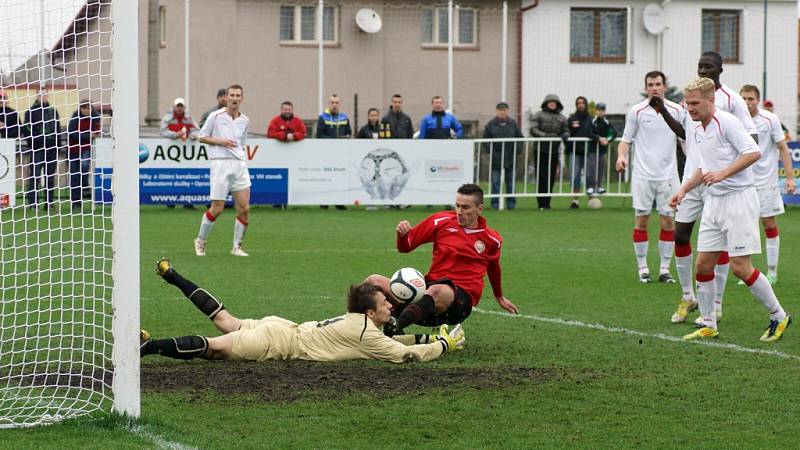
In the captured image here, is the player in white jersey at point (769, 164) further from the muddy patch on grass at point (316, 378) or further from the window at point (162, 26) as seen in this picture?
the window at point (162, 26)

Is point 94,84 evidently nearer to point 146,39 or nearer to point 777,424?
point 777,424

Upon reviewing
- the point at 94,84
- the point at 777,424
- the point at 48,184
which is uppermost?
the point at 94,84

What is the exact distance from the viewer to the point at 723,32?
4094cm

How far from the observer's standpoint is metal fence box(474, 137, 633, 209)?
24.6 metres

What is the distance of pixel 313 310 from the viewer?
35.0 ft

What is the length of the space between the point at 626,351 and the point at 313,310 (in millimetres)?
3038

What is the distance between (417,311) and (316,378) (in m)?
1.30

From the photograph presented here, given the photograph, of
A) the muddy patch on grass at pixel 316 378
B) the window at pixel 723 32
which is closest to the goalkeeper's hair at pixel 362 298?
the muddy patch on grass at pixel 316 378

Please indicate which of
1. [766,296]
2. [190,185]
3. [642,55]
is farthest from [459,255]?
[642,55]

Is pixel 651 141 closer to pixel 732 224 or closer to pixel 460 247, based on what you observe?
pixel 732 224

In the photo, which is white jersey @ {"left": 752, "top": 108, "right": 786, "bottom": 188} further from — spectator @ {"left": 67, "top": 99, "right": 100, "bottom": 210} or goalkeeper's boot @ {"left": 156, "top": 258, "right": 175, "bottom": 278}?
goalkeeper's boot @ {"left": 156, "top": 258, "right": 175, "bottom": 278}

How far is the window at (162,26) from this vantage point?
35719mm

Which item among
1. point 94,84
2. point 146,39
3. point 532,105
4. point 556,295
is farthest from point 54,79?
point 532,105

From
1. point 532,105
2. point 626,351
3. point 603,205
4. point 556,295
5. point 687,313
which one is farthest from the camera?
point 532,105
